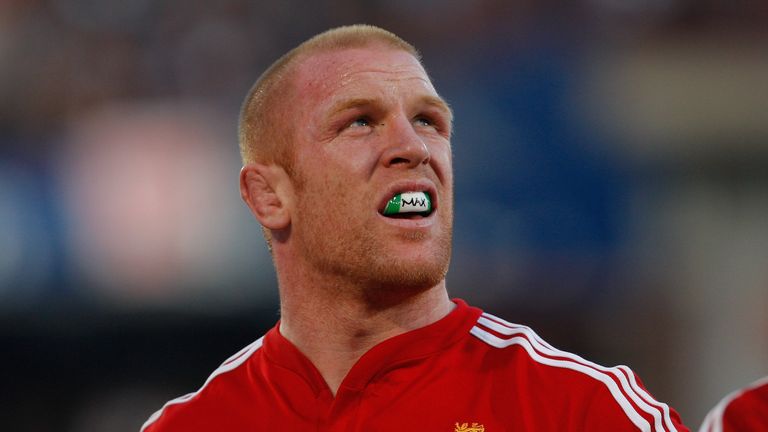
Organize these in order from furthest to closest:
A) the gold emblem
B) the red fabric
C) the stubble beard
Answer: the stubble beard → the gold emblem → the red fabric

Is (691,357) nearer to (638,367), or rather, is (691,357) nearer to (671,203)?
(638,367)

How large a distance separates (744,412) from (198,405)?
143cm

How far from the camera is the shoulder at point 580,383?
8.14 feet

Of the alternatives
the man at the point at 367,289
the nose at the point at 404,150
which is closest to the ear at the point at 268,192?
the man at the point at 367,289

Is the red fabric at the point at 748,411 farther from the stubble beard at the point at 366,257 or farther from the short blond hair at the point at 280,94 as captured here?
the short blond hair at the point at 280,94

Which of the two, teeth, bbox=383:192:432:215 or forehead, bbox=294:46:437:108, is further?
forehead, bbox=294:46:437:108

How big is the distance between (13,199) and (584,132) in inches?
134

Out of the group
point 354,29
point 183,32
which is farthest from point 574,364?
point 183,32

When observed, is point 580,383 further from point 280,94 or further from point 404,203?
point 280,94

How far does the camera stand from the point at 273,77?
3057 mm

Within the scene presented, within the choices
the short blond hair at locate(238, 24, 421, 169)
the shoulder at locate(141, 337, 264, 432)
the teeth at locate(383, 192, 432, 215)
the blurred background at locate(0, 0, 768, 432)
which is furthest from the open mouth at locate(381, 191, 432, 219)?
the blurred background at locate(0, 0, 768, 432)

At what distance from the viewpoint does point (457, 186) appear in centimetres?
657

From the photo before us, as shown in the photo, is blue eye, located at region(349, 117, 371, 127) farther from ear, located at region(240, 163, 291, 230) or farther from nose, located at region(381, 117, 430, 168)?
ear, located at region(240, 163, 291, 230)

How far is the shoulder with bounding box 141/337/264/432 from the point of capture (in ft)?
9.62
